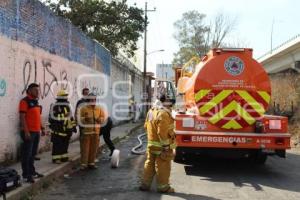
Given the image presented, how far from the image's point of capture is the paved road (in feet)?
29.0

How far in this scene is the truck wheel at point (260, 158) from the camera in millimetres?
12256

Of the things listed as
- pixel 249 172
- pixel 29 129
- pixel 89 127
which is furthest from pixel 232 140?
pixel 29 129

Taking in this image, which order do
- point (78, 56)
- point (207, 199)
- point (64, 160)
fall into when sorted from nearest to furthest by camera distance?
point (207, 199) → point (64, 160) → point (78, 56)

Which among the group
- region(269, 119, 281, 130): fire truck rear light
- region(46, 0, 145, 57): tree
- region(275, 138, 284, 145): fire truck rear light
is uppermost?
region(46, 0, 145, 57): tree

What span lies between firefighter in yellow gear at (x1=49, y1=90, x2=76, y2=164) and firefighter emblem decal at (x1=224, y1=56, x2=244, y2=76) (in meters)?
3.72

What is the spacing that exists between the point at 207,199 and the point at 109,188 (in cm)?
195

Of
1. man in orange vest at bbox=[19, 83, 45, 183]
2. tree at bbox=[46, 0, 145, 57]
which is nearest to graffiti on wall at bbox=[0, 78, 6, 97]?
man in orange vest at bbox=[19, 83, 45, 183]

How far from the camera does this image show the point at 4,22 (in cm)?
1008

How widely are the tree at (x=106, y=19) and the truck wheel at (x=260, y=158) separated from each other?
922 inches

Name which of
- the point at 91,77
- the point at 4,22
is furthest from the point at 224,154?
the point at 91,77

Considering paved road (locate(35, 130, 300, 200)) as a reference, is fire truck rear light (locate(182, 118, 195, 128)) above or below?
above

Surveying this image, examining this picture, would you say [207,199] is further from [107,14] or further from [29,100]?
[107,14]

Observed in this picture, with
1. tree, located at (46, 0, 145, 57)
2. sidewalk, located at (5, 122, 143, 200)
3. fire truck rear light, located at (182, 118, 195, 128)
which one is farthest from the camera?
tree, located at (46, 0, 145, 57)

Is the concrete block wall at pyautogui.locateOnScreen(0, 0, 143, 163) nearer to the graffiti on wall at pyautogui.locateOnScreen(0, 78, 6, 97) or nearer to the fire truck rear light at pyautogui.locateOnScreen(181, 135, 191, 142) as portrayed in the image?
the graffiti on wall at pyautogui.locateOnScreen(0, 78, 6, 97)
